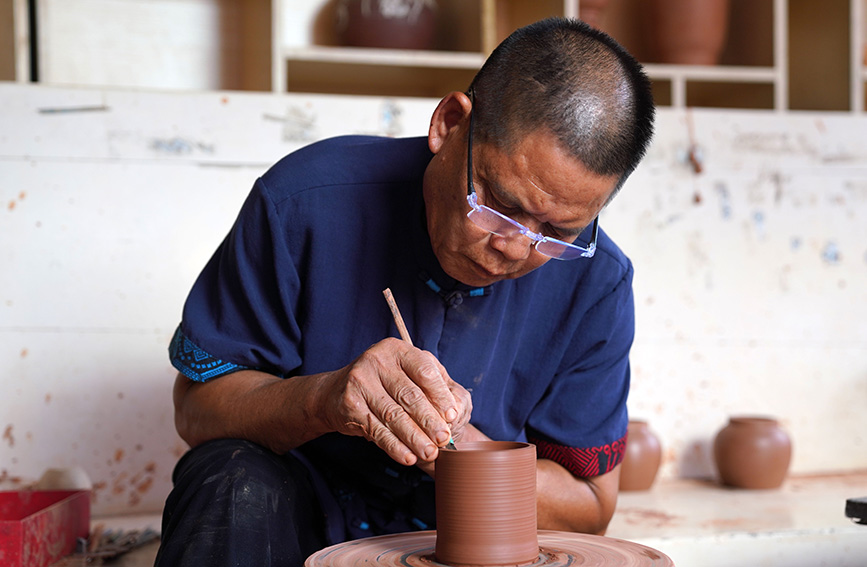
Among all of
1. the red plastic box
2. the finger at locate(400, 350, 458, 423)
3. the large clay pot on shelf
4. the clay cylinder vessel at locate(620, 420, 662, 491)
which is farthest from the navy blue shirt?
the large clay pot on shelf

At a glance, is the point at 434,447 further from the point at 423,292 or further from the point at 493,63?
the point at 493,63

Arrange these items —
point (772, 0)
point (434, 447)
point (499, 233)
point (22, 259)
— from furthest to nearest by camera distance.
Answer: point (772, 0) < point (22, 259) < point (499, 233) < point (434, 447)

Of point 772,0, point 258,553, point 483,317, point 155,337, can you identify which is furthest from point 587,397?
point 772,0

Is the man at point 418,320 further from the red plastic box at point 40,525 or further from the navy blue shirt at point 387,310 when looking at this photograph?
the red plastic box at point 40,525

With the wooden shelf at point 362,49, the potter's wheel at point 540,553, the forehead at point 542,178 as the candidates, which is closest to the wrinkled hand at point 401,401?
the potter's wheel at point 540,553

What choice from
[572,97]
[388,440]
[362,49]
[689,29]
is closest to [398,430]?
[388,440]

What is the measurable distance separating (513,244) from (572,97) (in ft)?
0.76

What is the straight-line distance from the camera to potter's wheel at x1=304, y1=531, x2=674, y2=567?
3.70ft

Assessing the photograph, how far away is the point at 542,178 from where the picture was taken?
1208 mm

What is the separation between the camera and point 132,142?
260cm

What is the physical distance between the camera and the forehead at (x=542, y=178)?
1.20 metres

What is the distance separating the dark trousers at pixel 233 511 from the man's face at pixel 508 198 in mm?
444

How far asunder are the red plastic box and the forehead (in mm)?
1147

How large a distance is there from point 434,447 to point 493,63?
1.99ft
